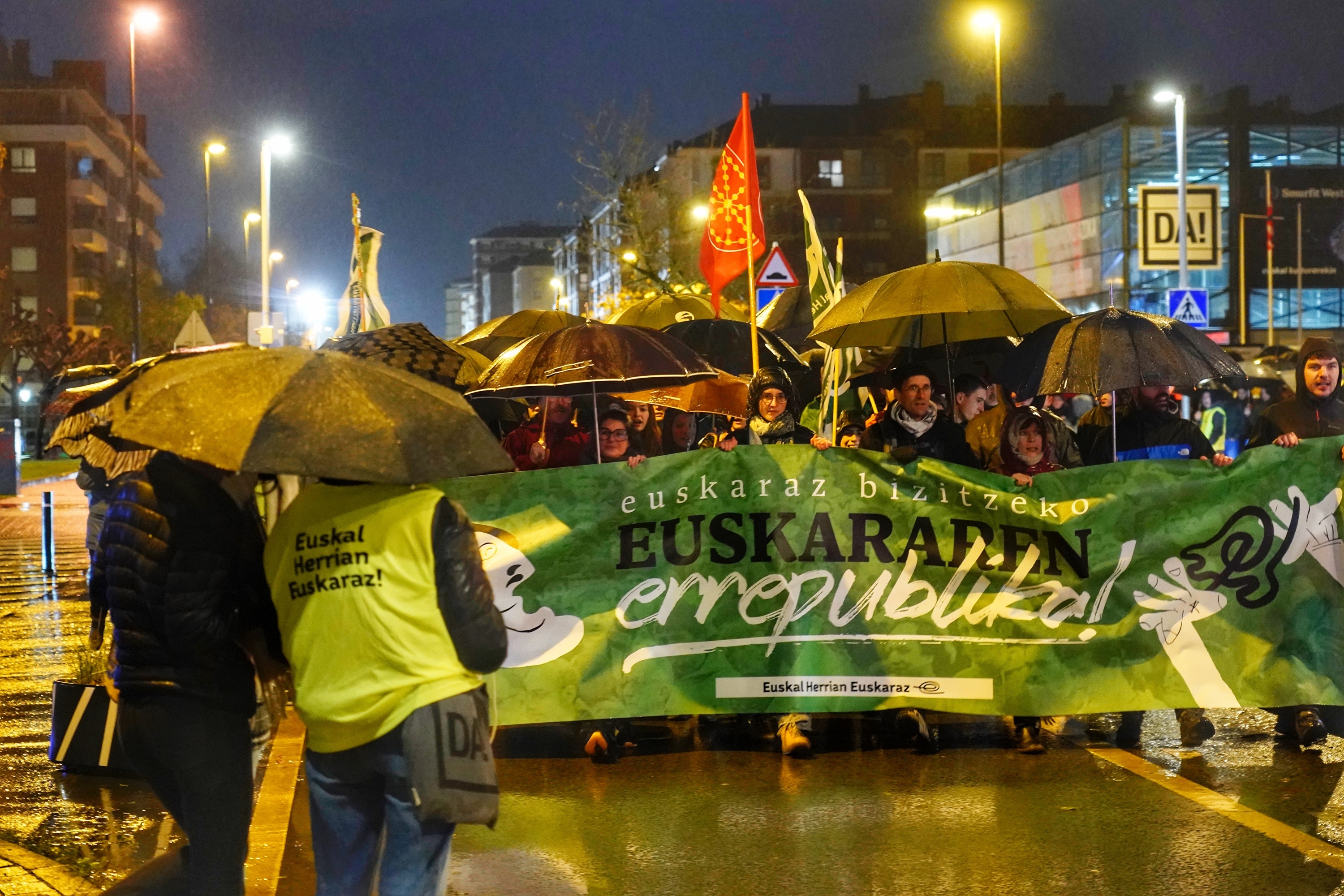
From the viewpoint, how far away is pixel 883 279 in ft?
33.0

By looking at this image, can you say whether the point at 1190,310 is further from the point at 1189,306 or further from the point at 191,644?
the point at 191,644

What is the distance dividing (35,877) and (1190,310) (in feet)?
70.3

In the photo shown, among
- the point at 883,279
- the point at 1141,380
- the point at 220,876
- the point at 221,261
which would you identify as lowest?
the point at 220,876

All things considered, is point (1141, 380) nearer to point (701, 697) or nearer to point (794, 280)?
point (701, 697)

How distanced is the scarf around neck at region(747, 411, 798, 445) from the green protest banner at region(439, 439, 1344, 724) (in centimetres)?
163

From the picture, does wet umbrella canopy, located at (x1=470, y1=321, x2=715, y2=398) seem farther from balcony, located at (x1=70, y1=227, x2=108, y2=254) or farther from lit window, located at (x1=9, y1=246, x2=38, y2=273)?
balcony, located at (x1=70, y1=227, x2=108, y2=254)

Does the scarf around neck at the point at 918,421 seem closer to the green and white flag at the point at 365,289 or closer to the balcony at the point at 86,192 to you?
the green and white flag at the point at 365,289

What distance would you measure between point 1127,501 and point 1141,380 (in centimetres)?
101

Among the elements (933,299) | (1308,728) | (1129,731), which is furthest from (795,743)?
(933,299)

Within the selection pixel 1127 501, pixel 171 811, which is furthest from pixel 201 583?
pixel 1127 501

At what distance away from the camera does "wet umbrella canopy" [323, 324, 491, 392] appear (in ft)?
24.4

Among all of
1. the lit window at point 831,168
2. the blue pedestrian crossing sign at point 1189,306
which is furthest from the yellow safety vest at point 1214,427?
the lit window at point 831,168

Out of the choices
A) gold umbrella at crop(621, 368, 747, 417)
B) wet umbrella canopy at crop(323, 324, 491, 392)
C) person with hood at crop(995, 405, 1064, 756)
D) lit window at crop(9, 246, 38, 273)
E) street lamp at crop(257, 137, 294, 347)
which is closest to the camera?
wet umbrella canopy at crop(323, 324, 491, 392)

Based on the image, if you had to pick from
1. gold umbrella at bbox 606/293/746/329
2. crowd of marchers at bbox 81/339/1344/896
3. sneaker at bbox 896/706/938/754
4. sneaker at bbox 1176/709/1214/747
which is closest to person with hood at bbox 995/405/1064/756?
sneaker at bbox 896/706/938/754
